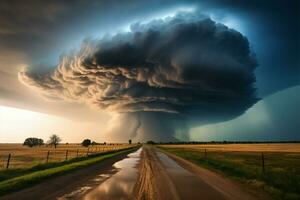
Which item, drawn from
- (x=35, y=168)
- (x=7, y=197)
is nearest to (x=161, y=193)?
(x=7, y=197)

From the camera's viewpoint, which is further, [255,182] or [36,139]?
[36,139]

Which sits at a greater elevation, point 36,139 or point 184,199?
point 36,139

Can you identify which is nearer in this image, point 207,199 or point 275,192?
point 207,199

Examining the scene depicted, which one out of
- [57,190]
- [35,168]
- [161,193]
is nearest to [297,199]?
[161,193]

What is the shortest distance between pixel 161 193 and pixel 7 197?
6.24 meters

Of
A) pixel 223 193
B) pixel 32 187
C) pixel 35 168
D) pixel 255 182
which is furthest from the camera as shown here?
pixel 35 168

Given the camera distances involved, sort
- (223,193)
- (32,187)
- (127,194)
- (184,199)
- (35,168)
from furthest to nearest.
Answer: (35,168) < (32,187) < (223,193) < (127,194) < (184,199)

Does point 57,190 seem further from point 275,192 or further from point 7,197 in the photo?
point 275,192

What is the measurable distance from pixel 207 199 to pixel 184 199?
92cm

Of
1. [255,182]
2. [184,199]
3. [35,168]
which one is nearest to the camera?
[184,199]

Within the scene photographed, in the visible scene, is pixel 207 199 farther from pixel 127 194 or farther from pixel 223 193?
pixel 127 194

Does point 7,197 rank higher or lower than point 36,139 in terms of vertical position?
lower

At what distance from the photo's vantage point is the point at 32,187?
42.8ft

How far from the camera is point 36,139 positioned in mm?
198375
